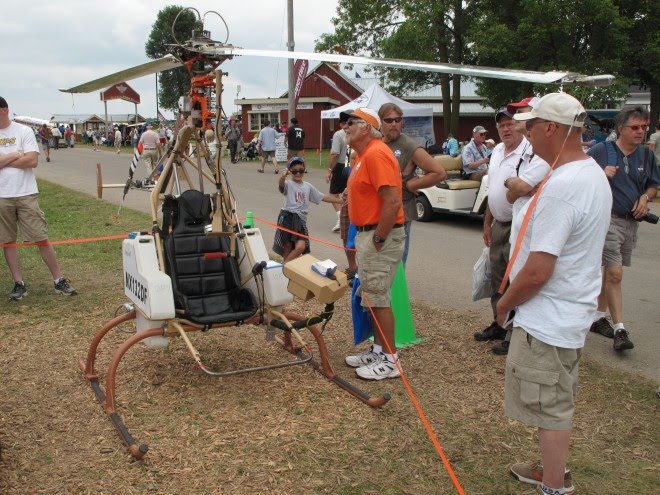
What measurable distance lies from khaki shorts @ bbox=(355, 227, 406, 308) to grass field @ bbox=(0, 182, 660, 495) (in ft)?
2.13

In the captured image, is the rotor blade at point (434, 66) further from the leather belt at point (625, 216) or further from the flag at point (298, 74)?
the flag at point (298, 74)

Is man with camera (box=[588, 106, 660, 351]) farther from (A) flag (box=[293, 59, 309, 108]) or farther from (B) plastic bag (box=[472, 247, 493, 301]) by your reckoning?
(A) flag (box=[293, 59, 309, 108])

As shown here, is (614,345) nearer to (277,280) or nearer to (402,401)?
(402,401)

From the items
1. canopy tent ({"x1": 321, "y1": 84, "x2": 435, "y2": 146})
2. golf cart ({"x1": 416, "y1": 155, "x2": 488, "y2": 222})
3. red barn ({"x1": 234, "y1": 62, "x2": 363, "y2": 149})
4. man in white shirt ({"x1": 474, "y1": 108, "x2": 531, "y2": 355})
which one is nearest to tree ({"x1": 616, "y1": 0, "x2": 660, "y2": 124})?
canopy tent ({"x1": 321, "y1": 84, "x2": 435, "y2": 146})

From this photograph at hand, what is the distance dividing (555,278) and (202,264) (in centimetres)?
274

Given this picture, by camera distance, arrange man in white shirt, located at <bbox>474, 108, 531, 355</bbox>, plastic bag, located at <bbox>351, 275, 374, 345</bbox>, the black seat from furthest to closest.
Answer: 1. man in white shirt, located at <bbox>474, 108, 531, 355</bbox>
2. plastic bag, located at <bbox>351, 275, 374, 345</bbox>
3. the black seat

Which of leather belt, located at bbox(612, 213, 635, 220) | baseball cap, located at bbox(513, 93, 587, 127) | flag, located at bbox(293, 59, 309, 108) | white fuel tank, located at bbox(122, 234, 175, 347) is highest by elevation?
flag, located at bbox(293, 59, 309, 108)

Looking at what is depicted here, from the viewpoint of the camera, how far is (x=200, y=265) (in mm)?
4598

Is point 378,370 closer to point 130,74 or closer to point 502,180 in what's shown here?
point 502,180

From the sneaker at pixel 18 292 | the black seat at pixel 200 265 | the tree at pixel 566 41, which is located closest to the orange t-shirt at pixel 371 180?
the black seat at pixel 200 265

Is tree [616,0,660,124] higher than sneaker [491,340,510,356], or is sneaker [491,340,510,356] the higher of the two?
tree [616,0,660,124]

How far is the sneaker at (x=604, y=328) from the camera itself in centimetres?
545

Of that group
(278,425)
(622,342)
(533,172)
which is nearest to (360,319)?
(278,425)

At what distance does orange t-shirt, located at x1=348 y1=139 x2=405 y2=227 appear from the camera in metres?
4.16
